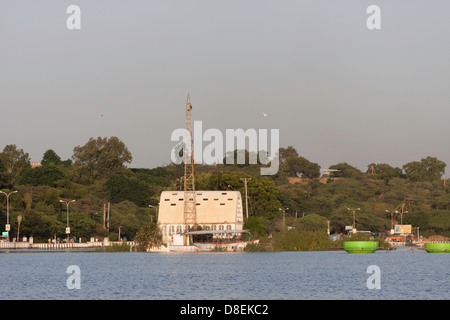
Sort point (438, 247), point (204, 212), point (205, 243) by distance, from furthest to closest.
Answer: point (204, 212) < point (438, 247) < point (205, 243)

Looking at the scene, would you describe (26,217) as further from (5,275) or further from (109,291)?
(109,291)

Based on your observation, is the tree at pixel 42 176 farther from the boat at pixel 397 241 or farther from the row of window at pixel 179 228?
the boat at pixel 397 241

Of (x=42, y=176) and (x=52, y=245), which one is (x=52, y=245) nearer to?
(x=52, y=245)

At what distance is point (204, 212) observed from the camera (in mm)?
128000

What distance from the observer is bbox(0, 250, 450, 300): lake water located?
172ft

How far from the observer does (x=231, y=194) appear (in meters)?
130

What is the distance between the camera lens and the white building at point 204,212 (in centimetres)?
12669

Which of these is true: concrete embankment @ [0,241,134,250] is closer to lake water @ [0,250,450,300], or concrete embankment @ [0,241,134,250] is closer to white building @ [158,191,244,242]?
white building @ [158,191,244,242]

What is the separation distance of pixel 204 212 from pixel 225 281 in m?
65.3

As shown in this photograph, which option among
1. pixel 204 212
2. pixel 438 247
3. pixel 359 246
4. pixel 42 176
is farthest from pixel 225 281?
pixel 42 176

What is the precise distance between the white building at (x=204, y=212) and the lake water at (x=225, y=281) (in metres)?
36.9
